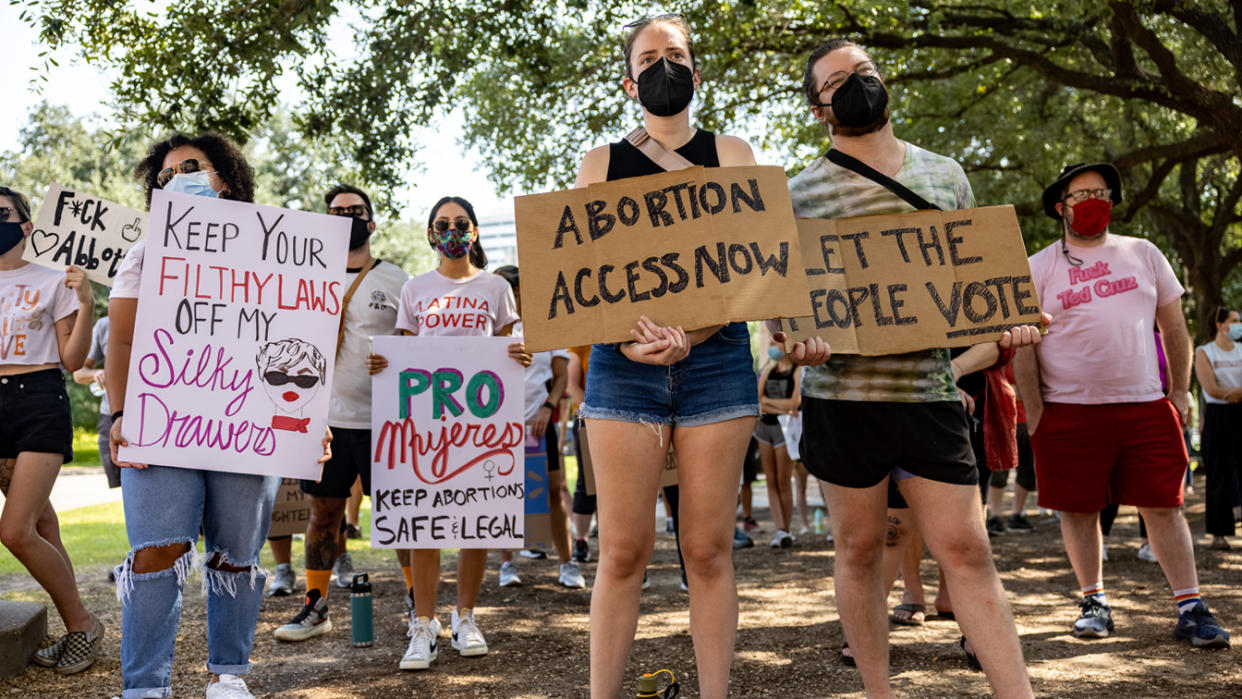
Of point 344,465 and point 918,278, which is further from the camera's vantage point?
point 344,465

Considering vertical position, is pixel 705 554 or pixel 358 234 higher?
pixel 358 234

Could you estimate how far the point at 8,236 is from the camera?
202 inches

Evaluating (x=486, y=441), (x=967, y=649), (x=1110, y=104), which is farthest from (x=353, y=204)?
(x=1110, y=104)

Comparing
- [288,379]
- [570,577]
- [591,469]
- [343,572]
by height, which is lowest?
[570,577]

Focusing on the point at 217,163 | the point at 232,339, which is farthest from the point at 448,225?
the point at 232,339

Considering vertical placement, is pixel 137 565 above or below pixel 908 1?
below

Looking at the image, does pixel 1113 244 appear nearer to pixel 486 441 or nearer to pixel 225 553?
pixel 486 441

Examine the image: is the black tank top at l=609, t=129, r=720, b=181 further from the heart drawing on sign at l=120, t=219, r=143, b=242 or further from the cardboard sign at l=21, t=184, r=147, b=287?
the heart drawing on sign at l=120, t=219, r=143, b=242

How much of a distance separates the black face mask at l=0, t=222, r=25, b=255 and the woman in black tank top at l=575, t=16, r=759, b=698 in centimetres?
332

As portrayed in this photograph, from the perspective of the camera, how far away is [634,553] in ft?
10.6

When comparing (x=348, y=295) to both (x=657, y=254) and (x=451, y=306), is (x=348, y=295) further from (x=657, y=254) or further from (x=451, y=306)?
(x=657, y=254)

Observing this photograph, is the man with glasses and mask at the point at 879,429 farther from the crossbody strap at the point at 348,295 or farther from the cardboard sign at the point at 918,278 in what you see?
the crossbody strap at the point at 348,295

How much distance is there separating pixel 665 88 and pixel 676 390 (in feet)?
3.00

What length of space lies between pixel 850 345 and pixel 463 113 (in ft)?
41.6
